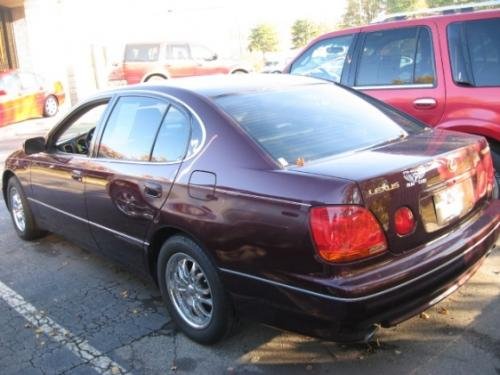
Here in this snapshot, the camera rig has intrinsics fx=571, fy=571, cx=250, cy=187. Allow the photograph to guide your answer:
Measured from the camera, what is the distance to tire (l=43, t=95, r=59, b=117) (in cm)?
1642

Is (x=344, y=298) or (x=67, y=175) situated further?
(x=67, y=175)

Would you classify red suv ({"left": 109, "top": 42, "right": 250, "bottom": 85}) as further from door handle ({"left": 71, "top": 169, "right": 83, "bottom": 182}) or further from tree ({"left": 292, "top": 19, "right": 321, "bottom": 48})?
tree ({"left": 292, "top": 19, "right": 321, "bottom": 48})

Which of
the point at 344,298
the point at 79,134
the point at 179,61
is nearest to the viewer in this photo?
the point at 344,298

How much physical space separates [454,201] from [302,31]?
48886mm

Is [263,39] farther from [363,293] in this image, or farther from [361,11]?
[363,293]

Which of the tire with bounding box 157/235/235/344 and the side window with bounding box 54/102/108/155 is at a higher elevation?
the side window with bounding box 54/102/108/155

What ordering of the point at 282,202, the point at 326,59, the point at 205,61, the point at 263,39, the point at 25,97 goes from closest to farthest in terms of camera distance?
the point at 282,202 < the point at 326,59 < the point at 25,97 < the point at 205,61 < the point at 263,39

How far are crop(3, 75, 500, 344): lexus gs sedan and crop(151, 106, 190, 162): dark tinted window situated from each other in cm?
1

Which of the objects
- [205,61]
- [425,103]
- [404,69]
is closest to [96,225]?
[425,103]

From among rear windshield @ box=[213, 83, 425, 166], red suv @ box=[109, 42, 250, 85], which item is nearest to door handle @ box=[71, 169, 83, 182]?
rear windshield @ box=[213, 83, 425, 166]

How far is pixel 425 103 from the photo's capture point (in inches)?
202

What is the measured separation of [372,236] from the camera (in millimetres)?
2682

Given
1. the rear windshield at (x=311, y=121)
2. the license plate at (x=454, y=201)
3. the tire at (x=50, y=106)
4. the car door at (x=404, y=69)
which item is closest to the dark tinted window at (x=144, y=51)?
the tire at (x=50, y=106)

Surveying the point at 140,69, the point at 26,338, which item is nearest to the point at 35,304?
the point at 26,338
